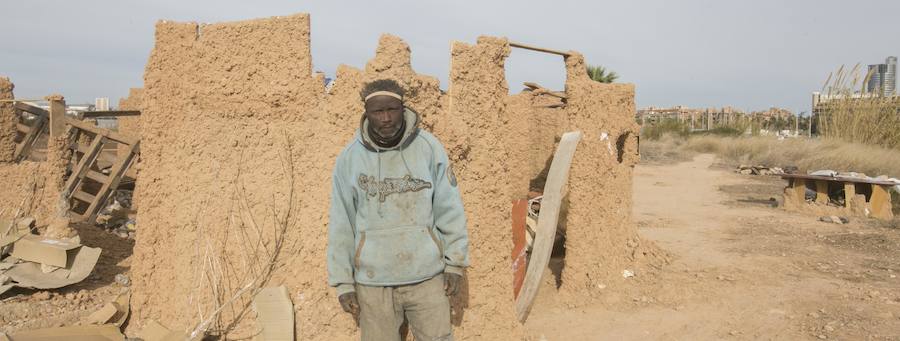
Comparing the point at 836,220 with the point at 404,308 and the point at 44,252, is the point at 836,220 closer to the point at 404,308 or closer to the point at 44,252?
the point at 404,308

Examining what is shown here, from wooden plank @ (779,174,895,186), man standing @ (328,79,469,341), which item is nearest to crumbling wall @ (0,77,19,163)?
man standing @ (328,79,469,341)

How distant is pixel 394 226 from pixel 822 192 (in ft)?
36.2

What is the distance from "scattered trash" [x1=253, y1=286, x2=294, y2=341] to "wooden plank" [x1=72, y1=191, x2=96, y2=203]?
15.3ft

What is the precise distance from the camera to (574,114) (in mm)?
5641

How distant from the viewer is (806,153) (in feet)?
61.1

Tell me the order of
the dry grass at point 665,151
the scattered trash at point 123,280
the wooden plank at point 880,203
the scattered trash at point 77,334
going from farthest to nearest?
1. the dry grass at point 665,151
2. the wooden plank at point 880,203
3. the scattered trash at point 123,280
4. the scattered trash at point 77,334

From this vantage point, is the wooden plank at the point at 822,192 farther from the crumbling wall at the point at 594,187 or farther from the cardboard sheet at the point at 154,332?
the cardboard sheet at the point at 154,332

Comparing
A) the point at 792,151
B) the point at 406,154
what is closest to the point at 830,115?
the point at 792,151

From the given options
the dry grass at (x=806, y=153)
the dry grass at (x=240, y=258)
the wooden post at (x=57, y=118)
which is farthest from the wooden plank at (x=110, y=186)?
the dry grass at (x=806, y=153)

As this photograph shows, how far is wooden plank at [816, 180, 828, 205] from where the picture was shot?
35.4ft

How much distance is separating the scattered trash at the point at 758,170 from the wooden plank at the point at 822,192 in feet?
24.5

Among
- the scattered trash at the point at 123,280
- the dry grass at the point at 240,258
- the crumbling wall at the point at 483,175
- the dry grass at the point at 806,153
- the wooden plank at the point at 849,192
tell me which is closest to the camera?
the dry grass at the point at 240,258

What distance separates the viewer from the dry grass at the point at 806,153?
1460cm

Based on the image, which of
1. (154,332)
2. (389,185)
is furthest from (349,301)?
(154,332)
